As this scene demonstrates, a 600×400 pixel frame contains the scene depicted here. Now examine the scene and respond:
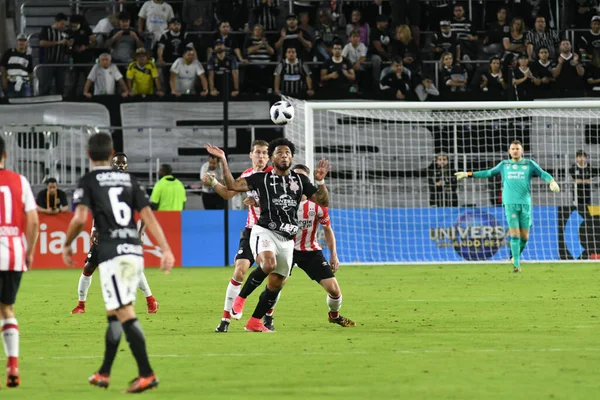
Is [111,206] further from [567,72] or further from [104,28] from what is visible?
[104,28]

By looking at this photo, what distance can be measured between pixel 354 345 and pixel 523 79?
17396 mm

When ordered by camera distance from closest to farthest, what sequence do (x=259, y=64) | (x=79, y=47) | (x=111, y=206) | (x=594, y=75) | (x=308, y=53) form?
(x=111, y=206)
(x=259, y=64)
(x=594, y=75)
(x=79, y=47)
(x=308, y=53)

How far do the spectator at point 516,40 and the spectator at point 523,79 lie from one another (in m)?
1.13

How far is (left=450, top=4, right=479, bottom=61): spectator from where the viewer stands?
93.5 ft

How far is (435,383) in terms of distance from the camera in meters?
7.84

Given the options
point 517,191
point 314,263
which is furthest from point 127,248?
point 517,191

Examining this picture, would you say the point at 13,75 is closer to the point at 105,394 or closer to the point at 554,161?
the point at 554,161

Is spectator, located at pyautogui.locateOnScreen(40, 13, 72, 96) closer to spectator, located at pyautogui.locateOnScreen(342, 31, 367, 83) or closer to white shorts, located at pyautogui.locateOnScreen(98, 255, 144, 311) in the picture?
spectator, located at pyautogui.locateOnScreen(342, 31, 367, 83)

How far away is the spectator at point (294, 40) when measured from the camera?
89.5ft

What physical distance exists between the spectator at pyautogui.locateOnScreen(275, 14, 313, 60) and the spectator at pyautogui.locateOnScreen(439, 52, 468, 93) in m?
3.42

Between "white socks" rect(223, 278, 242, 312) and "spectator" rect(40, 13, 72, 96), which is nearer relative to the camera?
"white socks" rect(223, 278, 242, 312)

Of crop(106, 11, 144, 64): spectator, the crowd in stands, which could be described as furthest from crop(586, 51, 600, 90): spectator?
crop(106, 11, 144, 64): spectator

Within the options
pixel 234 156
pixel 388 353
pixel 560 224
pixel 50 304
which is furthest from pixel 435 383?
pixel 234 156

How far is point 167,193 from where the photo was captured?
965 inches
